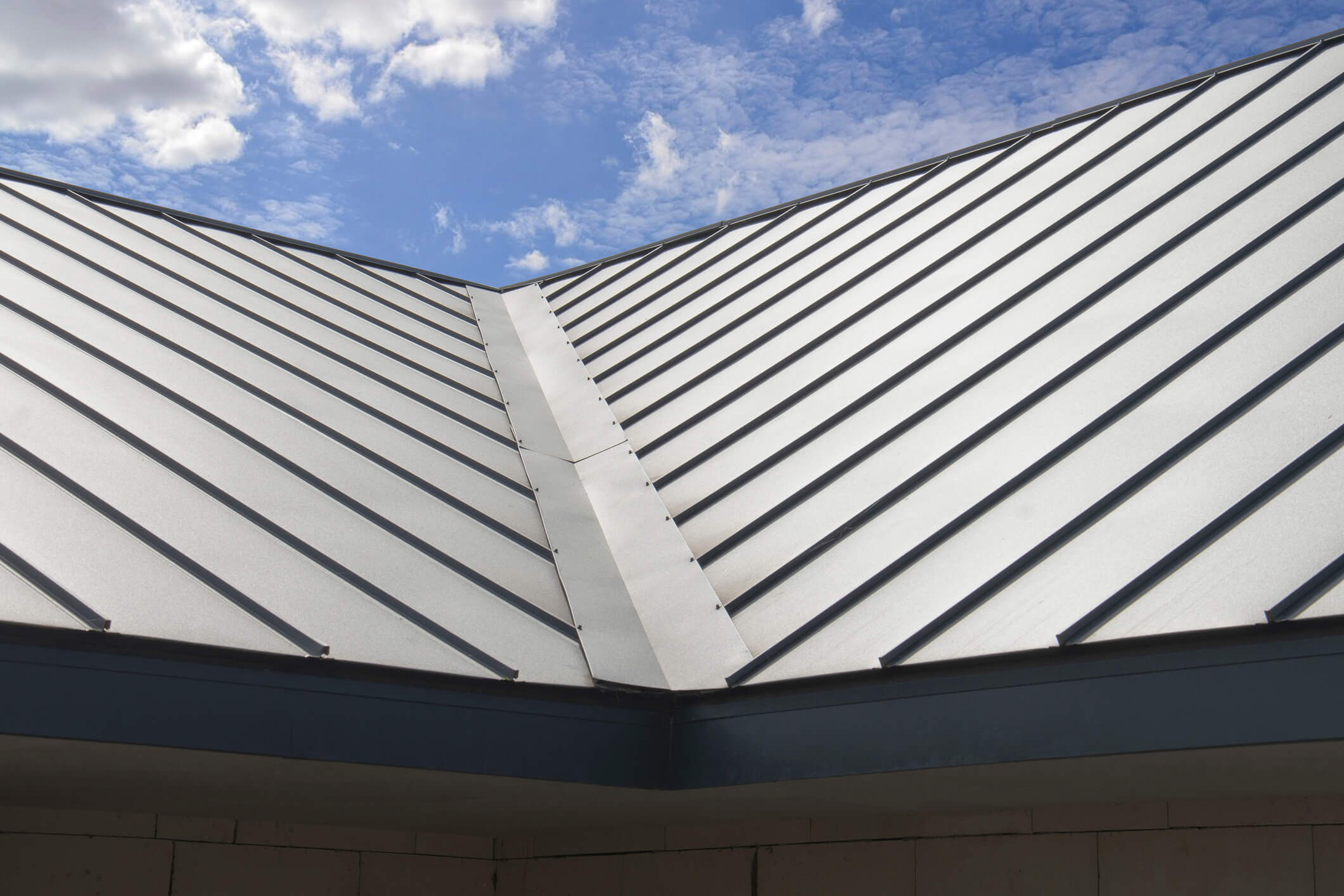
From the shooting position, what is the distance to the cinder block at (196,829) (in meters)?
7.02

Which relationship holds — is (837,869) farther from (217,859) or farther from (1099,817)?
(217,859)

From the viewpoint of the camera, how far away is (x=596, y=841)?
807cm

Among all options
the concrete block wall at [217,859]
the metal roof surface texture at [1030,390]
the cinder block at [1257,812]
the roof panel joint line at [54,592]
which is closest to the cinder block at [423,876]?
the concrete block wall at [217,859]

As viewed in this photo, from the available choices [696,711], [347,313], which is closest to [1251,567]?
[696,711]

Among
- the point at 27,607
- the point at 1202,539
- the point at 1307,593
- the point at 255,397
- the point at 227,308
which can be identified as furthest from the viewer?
the point at 227,308

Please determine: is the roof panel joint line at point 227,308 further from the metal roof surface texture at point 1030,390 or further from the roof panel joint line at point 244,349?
the metal roof surface texture at point 1030,390

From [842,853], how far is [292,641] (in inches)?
141

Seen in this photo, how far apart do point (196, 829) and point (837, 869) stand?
3.74 meters

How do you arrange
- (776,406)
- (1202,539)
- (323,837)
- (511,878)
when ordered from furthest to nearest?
(511,878) < (776,406) < (323,837) < (1202,539)

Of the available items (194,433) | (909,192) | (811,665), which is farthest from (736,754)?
(909,192)

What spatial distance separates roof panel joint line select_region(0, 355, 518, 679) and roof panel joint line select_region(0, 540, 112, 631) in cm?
120

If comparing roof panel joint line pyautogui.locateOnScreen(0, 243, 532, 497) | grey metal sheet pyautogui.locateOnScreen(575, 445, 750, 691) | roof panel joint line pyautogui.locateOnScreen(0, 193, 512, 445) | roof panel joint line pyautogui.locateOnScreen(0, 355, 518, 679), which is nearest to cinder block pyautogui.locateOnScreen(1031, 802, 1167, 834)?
grey metal sheet pyautogui.locateOnScreen(575, 445, 750, 691)

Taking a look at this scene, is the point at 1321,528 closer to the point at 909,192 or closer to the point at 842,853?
the point at 842,853

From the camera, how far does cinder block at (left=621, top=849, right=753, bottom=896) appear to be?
7234 mm
